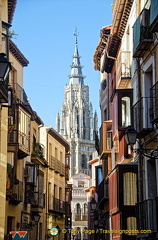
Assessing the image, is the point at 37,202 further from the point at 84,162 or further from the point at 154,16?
the point at 84,162

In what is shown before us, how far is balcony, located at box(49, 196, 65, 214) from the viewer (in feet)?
136

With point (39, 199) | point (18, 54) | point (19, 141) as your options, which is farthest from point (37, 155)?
point (18, 54)

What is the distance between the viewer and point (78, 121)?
6348 inches

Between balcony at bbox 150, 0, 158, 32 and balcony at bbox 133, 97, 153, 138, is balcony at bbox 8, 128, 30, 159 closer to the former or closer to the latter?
balcony at bbox 133, 97, 153, 138

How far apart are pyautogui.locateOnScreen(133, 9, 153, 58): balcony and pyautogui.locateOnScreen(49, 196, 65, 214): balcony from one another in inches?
1022

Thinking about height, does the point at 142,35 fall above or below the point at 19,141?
above

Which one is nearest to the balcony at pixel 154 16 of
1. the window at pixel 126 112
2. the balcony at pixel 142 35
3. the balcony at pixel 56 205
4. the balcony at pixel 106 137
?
the balcony at pixel 142 35

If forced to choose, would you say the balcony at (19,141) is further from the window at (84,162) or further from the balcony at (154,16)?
the window at (84,162)

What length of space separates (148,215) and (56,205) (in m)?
27.9

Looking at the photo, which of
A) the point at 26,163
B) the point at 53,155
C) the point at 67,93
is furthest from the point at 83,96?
the point at 26,163

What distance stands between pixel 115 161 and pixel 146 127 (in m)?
10.6

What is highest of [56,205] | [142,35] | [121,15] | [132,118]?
[121,15]

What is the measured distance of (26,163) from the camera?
3250 centimetres

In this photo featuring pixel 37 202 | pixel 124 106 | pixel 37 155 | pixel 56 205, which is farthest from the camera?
pixel 56 205
